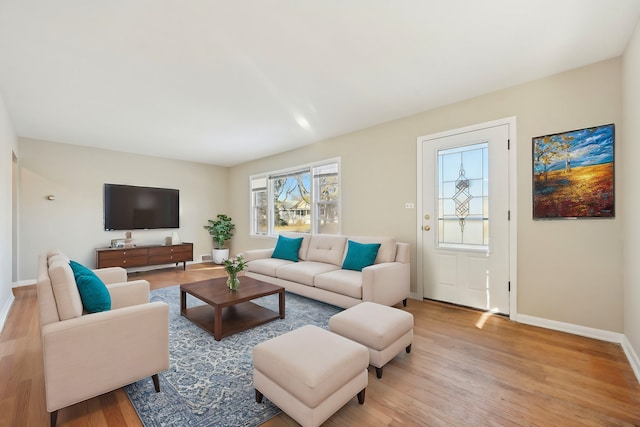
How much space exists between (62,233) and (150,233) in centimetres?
142

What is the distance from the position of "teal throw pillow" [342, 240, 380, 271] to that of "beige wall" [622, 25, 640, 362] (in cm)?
222

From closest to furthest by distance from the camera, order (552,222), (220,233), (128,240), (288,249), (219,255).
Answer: (552,222) < (288,249) < (128,240) < (219,255) < (220,233)

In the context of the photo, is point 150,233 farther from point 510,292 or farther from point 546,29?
point 546,29

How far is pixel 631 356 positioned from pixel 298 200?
15.7ft

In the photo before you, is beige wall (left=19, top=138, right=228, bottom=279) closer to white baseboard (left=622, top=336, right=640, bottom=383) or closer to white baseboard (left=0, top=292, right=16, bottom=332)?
white baseboard (left=0, top=292, right=16, bottom=332)

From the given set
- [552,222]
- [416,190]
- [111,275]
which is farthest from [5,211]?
[552,222]

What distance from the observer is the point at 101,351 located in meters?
1.60

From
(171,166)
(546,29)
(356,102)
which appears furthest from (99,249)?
(546,29)

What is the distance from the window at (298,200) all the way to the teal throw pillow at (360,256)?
117 cm

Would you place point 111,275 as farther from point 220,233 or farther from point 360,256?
point 220,233

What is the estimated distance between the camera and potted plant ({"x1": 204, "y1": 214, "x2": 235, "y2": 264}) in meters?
6.90

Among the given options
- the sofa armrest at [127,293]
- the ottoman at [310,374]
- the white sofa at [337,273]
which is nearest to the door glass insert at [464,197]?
the white sofa at [337,273]

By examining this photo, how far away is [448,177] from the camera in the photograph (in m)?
3.58

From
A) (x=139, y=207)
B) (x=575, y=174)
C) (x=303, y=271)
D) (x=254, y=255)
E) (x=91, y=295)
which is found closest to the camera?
(x=91, y=295)
